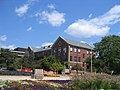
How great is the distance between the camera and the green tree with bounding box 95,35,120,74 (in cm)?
6600

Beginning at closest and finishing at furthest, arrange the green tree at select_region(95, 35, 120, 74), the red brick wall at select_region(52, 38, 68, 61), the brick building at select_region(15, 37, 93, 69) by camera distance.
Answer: the green tree at select_region(95, 35, 120, 74), the brick building at select_region(15, 37, 93, 69), the red brick wall at select_region(52, 38, 68, 61)

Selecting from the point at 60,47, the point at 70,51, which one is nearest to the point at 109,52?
the point at 70,51

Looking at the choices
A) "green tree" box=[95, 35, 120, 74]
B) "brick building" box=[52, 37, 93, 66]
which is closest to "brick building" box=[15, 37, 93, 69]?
"brick building" box=[52, 37, 93, 66]

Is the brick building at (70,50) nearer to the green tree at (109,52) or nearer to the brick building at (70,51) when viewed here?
the brick building at (70,51)

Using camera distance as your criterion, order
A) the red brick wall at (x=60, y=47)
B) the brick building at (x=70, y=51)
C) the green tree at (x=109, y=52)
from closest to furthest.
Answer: the green tree at (x=109, y=52)
the brick building at (x=70, y=51)
the red brick wall at (x=60, y=47)

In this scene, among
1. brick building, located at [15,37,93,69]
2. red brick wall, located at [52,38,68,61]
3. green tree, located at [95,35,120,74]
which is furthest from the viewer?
red brick wall, located at [52,38,68,61]

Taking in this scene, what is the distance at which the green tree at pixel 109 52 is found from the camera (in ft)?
217

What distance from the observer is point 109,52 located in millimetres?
68562

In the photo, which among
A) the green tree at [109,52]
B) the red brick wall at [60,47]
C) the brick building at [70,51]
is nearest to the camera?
the green tree at [109,52]

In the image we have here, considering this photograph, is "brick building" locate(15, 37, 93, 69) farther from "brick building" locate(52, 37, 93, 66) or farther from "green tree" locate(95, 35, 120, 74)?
"green tree" locate(95, 35, 120, 74)

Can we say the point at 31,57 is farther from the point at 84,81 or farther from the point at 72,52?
the point at 84,81

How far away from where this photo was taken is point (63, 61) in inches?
3735

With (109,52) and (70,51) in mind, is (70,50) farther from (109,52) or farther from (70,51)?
(109,52)

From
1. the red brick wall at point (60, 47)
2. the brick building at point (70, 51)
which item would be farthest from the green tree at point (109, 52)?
the red brick wall at point (60, 47)
